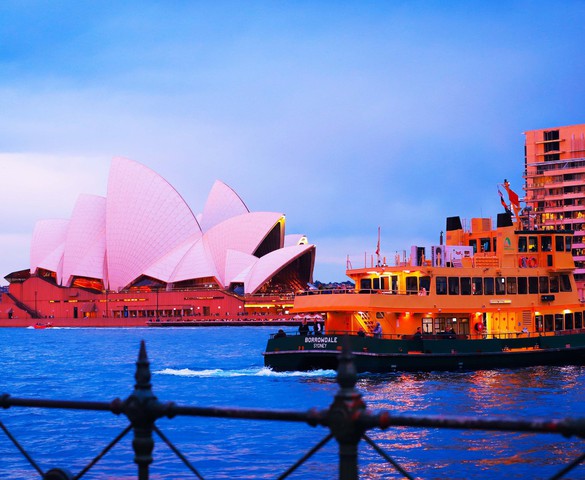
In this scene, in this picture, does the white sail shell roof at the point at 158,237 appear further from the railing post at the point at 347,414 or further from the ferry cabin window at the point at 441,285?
the railing post at the point at 347,414

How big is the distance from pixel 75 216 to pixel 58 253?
1025 centimetres

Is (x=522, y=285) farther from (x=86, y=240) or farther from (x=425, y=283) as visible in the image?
(x=86, y=240)

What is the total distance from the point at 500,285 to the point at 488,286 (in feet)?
1.74

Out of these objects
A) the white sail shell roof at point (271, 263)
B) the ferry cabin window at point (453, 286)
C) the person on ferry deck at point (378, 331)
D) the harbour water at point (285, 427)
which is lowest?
the harbour water at point (285, 427)

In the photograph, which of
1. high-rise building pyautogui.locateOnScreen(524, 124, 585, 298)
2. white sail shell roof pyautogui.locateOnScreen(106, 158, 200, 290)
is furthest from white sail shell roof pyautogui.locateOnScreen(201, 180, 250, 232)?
high-rise building pyautogui.locateOnScreen(524, 124, 585, 298)

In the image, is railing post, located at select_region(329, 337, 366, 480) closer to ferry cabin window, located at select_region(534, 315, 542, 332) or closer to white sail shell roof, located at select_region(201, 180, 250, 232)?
ferry cabin window, located at select_region(534, 315, 542, 332)

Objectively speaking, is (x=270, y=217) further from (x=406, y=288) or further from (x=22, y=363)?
(x=406, y=288)

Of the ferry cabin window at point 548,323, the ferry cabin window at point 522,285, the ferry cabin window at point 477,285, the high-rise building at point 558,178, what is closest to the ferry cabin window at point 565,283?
the ferry cabin window at point 548,323

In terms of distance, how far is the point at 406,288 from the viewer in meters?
31.5

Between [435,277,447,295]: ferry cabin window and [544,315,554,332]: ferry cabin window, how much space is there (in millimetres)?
4881

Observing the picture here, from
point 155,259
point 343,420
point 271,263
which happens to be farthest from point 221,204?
point 343,420

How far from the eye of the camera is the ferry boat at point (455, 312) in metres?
30.1

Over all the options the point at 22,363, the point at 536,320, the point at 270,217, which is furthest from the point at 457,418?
the point at 270,217

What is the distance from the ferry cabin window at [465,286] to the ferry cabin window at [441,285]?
721 millimetres
